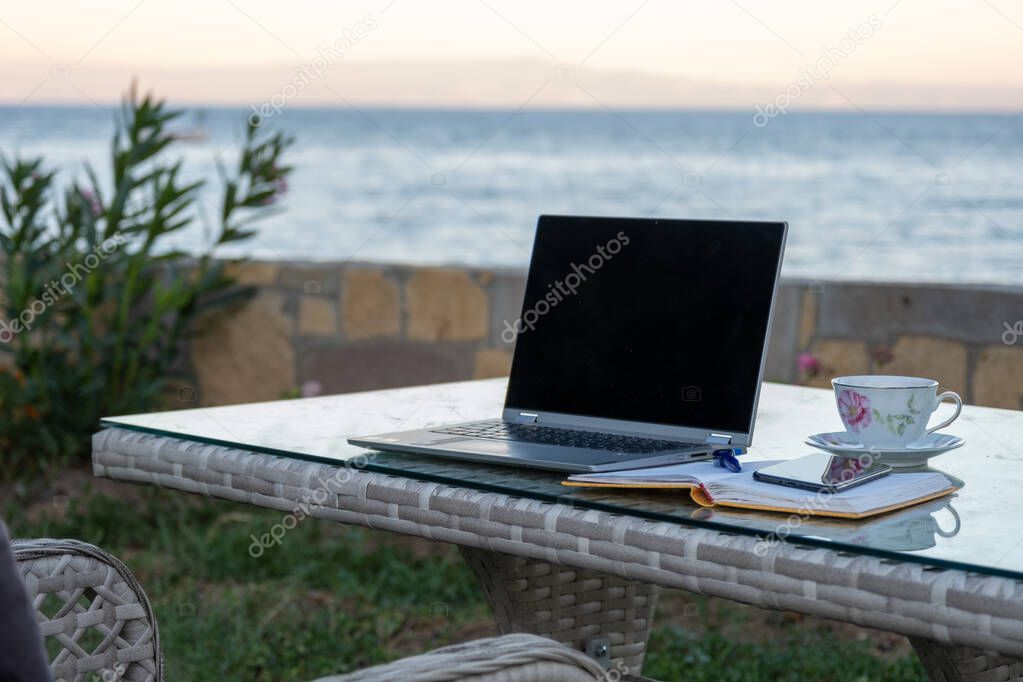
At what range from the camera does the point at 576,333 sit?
1.67 metres

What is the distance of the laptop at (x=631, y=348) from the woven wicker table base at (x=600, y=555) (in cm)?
10

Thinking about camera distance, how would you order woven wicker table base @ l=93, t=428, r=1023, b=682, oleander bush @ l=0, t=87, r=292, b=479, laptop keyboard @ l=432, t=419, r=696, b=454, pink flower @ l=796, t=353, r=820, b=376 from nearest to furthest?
woven wicker table base @ l=93, t=428, r=1023, b=682 → laptop keyboard @ l=432, t=419, r=696, b=454 → pink flower @ l=796, t=353, r=820, b=376 → oleander bush @ l=0, t=87, r=292, b=479

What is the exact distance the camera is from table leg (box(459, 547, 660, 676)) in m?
1.88

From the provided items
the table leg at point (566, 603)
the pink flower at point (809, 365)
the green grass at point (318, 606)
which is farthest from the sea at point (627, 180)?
the table leg at point (566, 603)

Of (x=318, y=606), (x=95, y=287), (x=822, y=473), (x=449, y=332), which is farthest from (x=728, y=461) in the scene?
(x=95, y=287)

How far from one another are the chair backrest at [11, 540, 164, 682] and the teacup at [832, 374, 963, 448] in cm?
83

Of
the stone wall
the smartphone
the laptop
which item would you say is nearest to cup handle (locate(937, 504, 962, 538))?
the smartphone

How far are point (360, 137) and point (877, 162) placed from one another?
11000 millimetres

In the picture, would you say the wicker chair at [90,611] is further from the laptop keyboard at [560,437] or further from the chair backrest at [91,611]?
the laptop keyboard at [560,437]

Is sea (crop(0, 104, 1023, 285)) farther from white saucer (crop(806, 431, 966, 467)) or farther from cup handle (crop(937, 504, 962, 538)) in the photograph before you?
cup handle (crop(937, 504, 962, 538))

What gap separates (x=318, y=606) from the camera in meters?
3.25

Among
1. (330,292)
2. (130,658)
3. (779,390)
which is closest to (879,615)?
(130,658)

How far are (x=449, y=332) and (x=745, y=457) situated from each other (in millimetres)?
2721

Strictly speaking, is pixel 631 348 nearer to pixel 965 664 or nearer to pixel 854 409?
pixel 854 409
